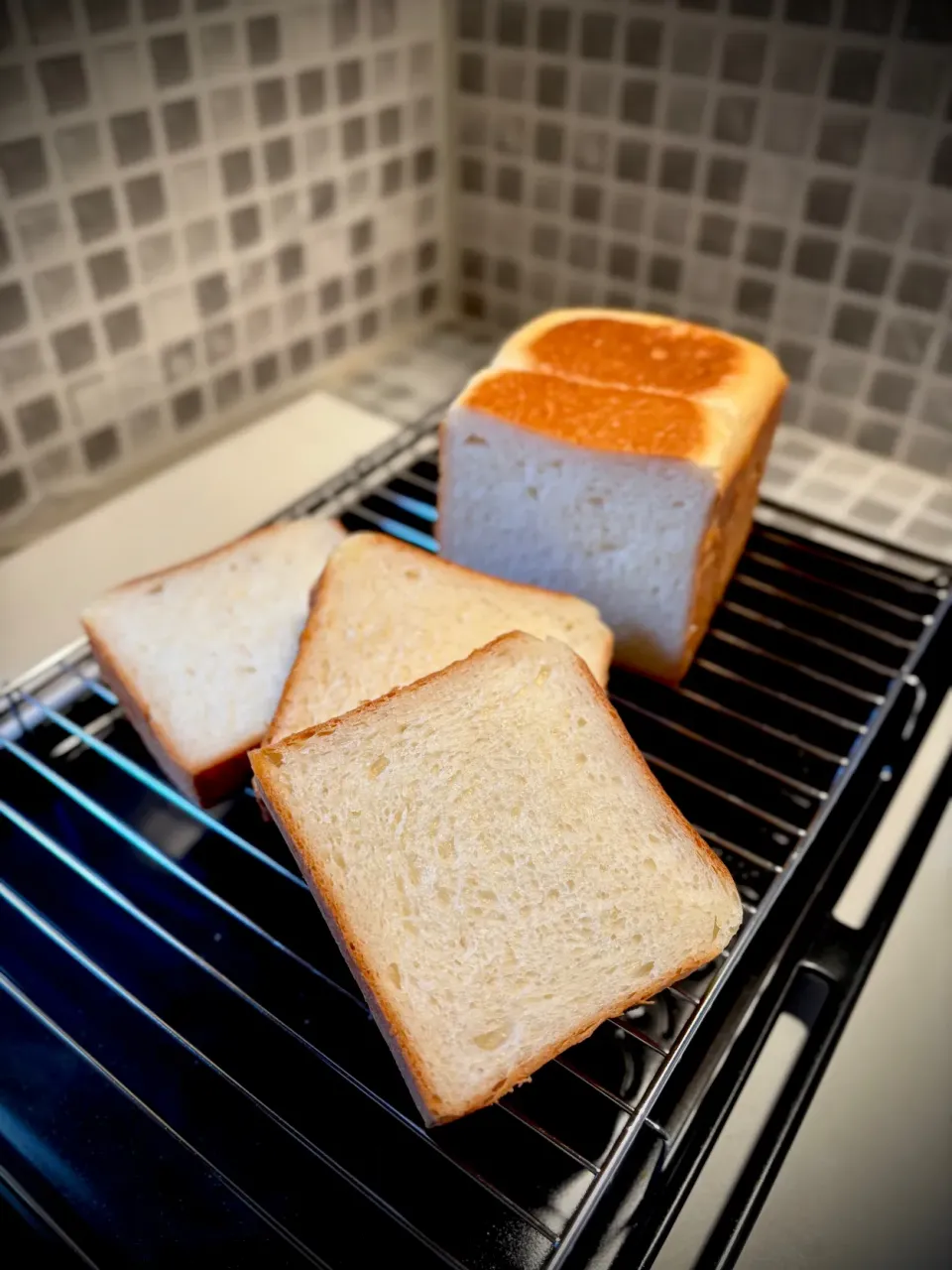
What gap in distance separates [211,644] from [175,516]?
0.48 m

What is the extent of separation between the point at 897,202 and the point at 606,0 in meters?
0.58

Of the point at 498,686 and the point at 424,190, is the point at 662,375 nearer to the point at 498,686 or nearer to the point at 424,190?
the point at 498,686

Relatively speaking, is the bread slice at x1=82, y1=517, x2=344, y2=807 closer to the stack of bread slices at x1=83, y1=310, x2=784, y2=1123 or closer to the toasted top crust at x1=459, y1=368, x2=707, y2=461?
the stack of bread slices at x1=83, y1=310, x2=784, y2=1123

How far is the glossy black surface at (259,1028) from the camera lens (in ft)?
2.81

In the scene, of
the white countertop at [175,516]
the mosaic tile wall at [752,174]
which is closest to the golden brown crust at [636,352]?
the mosaic tile wall at [752,174]

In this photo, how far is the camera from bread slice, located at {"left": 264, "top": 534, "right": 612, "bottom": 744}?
1146mm

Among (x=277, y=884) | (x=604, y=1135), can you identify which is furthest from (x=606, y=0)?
(x=604, y=1135)

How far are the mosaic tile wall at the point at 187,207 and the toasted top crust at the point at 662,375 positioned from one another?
59 centimetres

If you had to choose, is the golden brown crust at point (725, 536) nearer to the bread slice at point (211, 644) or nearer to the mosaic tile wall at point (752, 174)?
the mosaic tile wall at point (752, 174)

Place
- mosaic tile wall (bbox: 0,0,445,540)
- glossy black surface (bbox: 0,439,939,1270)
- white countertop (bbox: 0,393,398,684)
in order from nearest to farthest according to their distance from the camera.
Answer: glossy black surface (bbox: 0,439,939,1270) → mosaic tile wall (bbox: 0,0,445,540) → white countertop (bbox: 0,393,398,684)

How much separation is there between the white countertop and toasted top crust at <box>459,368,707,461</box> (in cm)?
52

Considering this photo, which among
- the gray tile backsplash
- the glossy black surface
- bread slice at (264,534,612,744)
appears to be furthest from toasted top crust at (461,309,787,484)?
the gray tile backsplash

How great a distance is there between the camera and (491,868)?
3.08 feet

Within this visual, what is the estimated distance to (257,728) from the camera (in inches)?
45.6
